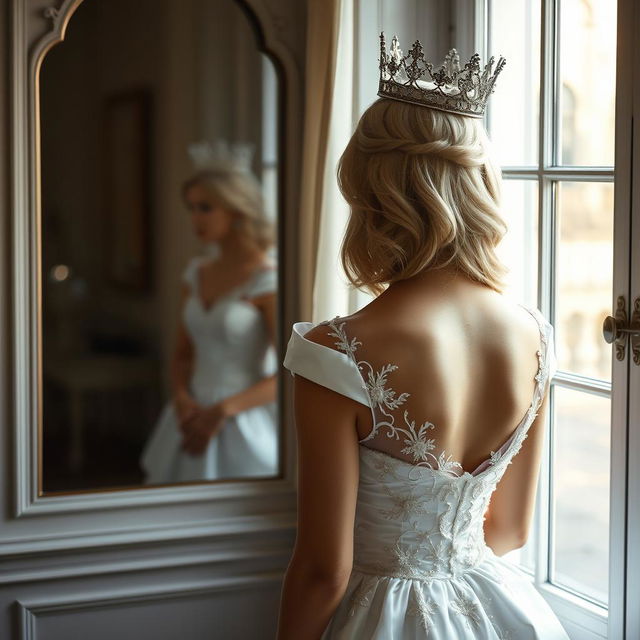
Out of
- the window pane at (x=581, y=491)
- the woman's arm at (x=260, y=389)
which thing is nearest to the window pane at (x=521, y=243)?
the window pane at (x=581, y=491)

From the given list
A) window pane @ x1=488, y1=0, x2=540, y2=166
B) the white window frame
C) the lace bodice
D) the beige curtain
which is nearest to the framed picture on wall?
the beige curtain

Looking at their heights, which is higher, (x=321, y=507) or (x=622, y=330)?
(x=622, y=330)

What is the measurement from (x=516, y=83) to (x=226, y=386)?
130 centimetres

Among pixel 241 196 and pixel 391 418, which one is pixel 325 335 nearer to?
pixel 391 418

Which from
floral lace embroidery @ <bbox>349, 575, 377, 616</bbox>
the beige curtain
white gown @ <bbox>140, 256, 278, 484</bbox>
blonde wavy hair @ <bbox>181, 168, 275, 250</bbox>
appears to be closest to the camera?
floral lace embroidery @ <bbox>349, 575, 377, 616</bbox>

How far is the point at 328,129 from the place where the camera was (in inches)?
80.7

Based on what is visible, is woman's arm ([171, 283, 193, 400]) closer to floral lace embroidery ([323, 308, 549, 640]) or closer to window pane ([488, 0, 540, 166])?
window pane ([488, 0, 540, 166])

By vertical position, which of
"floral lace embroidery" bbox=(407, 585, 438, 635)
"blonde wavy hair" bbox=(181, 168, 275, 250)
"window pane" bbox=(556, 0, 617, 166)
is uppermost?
"window pane" bbox=(556, 0, 617, 166)

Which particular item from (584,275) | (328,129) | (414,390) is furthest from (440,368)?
(328,129)

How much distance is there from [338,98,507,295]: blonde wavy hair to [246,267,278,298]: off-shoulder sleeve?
1.27 m

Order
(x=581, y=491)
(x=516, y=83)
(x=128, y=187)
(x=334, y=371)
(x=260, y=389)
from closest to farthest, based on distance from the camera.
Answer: (x=334, y=371) → (x=581, y=491) → (x=516, y=83) → (x=260, y=389) → (x=128, y=187)

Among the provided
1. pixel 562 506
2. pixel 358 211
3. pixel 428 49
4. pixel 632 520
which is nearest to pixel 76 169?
pixel 428 49

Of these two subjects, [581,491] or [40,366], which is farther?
[40,366]

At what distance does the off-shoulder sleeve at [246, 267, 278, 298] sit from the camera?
2.68 m
